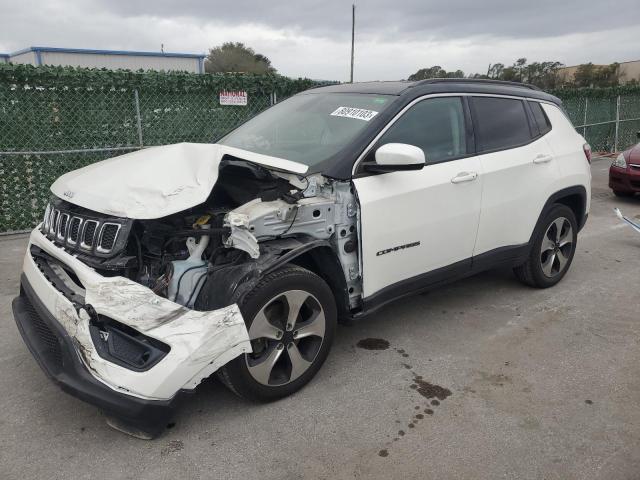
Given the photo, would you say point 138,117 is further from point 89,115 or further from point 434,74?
point 434,74

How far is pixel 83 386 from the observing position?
2350 mm

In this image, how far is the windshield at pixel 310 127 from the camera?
10.8ft

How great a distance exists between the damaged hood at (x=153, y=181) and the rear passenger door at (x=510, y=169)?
5.20ft

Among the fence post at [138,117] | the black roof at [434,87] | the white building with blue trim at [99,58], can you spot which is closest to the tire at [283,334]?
the black roof at [434,87]

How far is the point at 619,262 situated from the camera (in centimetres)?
550

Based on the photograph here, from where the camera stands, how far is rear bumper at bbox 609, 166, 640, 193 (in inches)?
331

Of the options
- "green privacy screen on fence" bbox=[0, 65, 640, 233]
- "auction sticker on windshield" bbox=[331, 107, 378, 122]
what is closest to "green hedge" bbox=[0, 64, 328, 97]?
"green privacy screen on fence" bbox=[0, 65, 640, 233]

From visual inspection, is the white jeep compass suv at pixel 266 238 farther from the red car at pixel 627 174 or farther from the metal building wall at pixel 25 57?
the metal building wall at pixel 25 57

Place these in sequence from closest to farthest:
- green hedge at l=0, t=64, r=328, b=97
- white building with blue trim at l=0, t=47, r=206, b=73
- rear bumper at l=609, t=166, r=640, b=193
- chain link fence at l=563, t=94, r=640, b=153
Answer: green hedge at l=0, t=64, r=328, b=97, rear bumper at l=609, t=166, r=640, b=193, chain link fence at l=563, t=94, r=640, b=153, white building with blue trim at l=0, t=47, r=206, b=73

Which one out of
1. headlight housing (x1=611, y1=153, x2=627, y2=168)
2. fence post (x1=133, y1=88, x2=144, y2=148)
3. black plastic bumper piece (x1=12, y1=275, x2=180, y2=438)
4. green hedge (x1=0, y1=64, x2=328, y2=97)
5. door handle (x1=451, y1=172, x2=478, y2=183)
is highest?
green hedge (x1=0, y1=64, x2=328, y2=97)

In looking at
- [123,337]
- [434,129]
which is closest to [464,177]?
[434,129]

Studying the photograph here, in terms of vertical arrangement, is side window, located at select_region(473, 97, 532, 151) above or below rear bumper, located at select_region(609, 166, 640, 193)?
above

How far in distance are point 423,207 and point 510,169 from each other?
3.41 ft

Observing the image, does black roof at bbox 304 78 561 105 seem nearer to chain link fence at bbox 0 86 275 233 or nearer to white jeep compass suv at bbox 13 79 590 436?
white jeep compass suv at bbox 13 79 590 436
